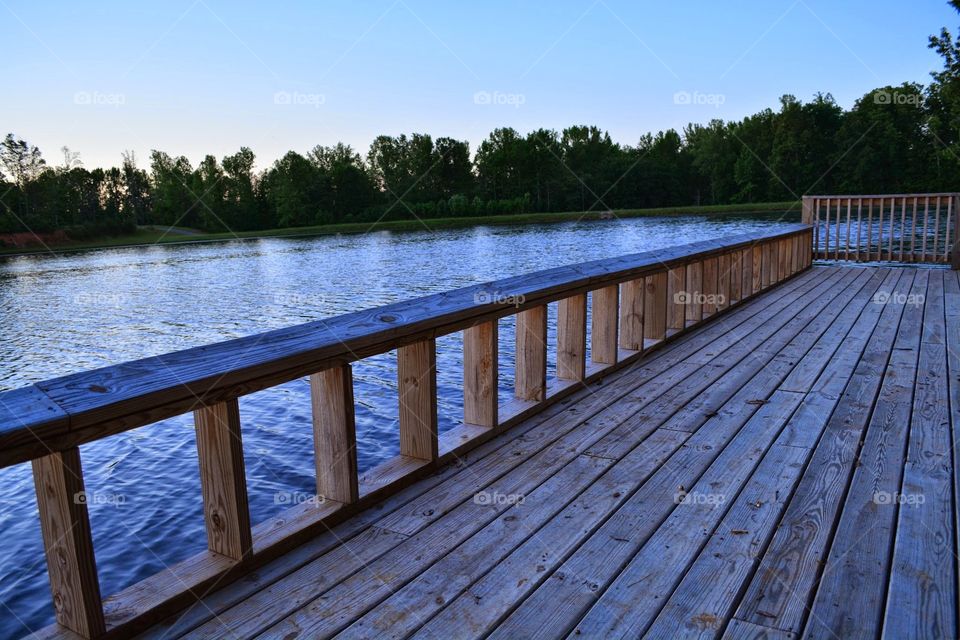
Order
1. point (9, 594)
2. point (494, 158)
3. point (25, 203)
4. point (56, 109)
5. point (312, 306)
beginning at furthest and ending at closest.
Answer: point (494, 158)
point (25, 203)
point (56, 109)
point (312, 306)
point (9, 594)

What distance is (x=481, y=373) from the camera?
2.84 meters

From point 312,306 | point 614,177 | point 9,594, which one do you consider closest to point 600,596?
point 9,594

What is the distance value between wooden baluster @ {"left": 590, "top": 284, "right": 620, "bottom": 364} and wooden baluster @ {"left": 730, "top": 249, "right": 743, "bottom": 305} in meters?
2.75

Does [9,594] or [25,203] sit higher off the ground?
[25,203]

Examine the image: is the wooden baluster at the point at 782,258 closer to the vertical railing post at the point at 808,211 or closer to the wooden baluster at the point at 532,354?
the vertical railing post at the point at 808,211

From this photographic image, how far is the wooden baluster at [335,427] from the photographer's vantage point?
2.07 metres

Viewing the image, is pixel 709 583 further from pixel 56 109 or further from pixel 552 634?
pixel 56 109

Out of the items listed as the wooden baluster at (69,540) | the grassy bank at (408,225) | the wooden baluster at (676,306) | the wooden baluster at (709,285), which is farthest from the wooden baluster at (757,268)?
the grassy bank at (408,225)

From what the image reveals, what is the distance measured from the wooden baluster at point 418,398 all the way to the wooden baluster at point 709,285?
3.52 m

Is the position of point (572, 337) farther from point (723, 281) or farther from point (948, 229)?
point (948, 229)

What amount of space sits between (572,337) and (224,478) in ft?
7.05

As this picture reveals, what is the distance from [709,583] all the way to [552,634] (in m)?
0.49

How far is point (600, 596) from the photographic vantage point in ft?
5.57

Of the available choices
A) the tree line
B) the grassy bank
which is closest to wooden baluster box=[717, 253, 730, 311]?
the tree line
